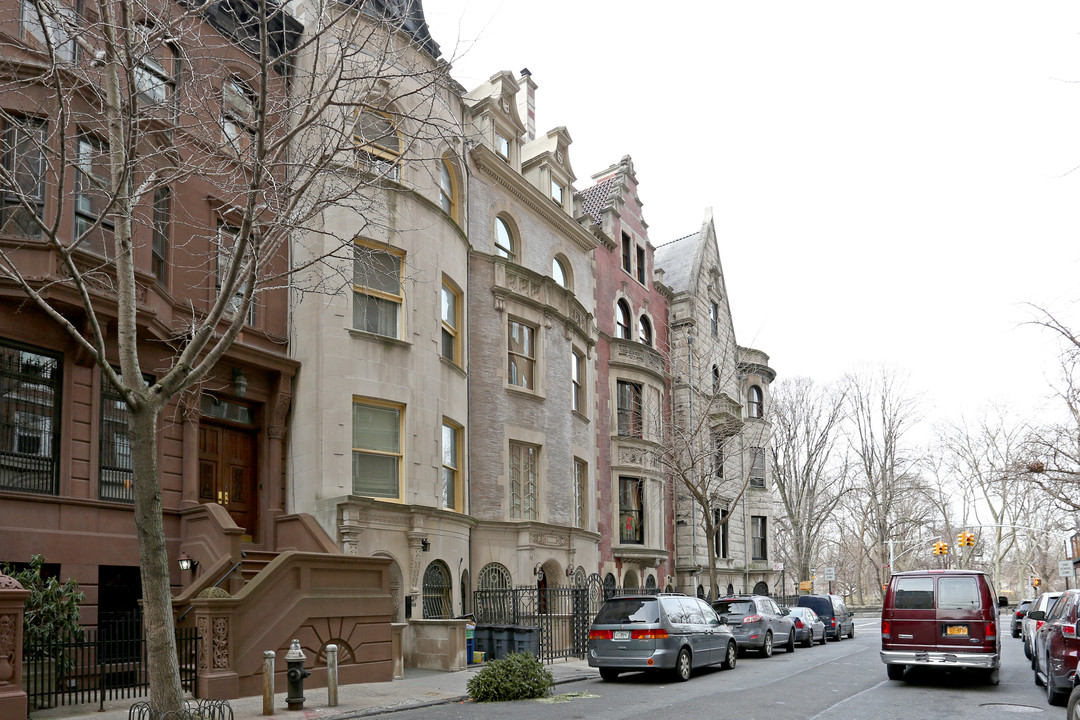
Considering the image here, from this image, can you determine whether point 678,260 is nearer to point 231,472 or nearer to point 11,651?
point 231,472

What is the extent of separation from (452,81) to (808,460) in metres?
44.3

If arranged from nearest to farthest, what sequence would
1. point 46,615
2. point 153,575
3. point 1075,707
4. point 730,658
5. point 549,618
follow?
point 1075,707 < point 153,575 < point 46,615 < point 730,658 < point 549,618

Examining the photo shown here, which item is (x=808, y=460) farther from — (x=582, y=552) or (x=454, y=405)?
(x=454, y=405)

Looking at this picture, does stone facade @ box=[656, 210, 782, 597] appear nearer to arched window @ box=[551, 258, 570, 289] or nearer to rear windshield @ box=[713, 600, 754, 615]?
arched window @ box=[551, 258, 570, 289]

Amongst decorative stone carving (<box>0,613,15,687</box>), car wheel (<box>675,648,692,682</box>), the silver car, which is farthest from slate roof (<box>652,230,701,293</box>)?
decorative stone carving (<box>0,613,15,687</box>)

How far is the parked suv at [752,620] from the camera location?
23688 millimetres

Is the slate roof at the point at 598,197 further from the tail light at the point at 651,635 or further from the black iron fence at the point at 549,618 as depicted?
the tail light at the point at 651,635

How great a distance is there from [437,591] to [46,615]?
883 centimetres

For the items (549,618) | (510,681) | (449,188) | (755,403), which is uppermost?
(449,188)

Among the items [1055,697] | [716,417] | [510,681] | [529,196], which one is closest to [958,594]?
[1055,697]

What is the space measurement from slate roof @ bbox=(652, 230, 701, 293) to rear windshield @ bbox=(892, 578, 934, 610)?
908 inches

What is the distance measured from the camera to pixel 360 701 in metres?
13.6

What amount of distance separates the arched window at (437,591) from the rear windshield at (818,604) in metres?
17.5

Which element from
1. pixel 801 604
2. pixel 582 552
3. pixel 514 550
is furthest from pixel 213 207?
pixel 801 604
